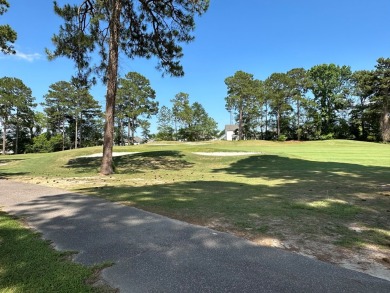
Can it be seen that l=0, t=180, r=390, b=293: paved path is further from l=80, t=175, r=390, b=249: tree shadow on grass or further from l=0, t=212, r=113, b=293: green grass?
l=80, t=175, r=390, b=249: tree shadow on grass

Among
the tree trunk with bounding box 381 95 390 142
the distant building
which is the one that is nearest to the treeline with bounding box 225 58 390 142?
the tree trunk with bounding box 381 95 390 142

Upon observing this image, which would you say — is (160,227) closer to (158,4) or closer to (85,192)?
(85,192)

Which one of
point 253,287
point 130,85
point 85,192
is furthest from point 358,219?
point 130,85

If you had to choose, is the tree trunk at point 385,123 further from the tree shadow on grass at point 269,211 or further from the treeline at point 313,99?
the tree shadow on grass at point 269,211

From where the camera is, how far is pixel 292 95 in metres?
55.1

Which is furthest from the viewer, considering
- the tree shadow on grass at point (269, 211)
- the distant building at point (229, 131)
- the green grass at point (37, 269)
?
the distant building at point (229, 131)

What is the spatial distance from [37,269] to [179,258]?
1407 mm

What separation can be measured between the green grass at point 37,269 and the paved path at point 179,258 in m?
0.20

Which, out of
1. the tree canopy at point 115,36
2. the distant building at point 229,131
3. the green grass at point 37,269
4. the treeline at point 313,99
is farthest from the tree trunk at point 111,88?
the distant building at point 229,131

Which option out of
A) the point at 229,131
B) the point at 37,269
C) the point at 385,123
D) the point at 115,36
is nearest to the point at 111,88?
the point at 115,36

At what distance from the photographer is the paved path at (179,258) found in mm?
2654

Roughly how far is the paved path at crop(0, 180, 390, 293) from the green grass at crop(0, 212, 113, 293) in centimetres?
20

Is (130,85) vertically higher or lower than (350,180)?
→ higher

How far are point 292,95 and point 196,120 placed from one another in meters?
22.9
